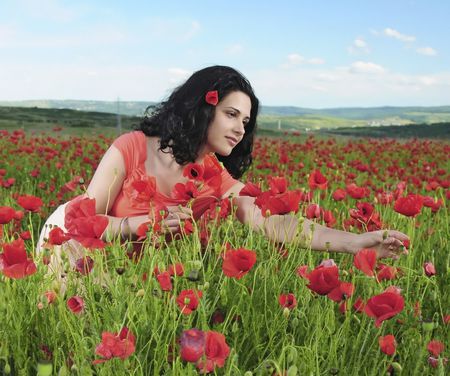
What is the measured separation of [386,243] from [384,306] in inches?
35.4

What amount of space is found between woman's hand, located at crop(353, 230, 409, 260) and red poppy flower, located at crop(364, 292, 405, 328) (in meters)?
0.83

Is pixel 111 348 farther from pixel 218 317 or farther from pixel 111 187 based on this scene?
pixel 111 187

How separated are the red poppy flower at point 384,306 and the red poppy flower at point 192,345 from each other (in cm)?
46

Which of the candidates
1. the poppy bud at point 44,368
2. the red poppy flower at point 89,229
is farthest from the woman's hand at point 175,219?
the poppy bud at point 44,368

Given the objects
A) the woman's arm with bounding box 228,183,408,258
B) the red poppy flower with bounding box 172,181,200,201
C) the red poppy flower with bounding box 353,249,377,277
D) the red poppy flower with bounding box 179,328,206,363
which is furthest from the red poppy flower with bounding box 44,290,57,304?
the red poppy flower with bounding box 353,249,377,277

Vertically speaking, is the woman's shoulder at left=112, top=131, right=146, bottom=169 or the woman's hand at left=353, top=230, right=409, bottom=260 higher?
the woman's shoulder at left=112, top=131, right=146, bottom=169

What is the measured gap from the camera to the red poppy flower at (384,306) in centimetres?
145

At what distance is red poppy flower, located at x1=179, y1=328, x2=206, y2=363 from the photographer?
50.9 inches

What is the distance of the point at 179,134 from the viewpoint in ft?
10.2

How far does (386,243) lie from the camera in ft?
7.61

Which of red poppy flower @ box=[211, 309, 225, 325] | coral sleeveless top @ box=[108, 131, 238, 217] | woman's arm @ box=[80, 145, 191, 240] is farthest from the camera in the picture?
coral sleeveless top @ box=[108, 131, 238, 217]

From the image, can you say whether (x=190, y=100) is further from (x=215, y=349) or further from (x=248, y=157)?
(x=215, y=349)

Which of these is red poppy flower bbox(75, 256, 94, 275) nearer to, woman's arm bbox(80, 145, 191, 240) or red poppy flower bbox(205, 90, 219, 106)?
woman's arm bbox(80, 145, 191, 240)

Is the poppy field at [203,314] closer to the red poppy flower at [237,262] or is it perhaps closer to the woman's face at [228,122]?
the red poppy flower at [237,262]
